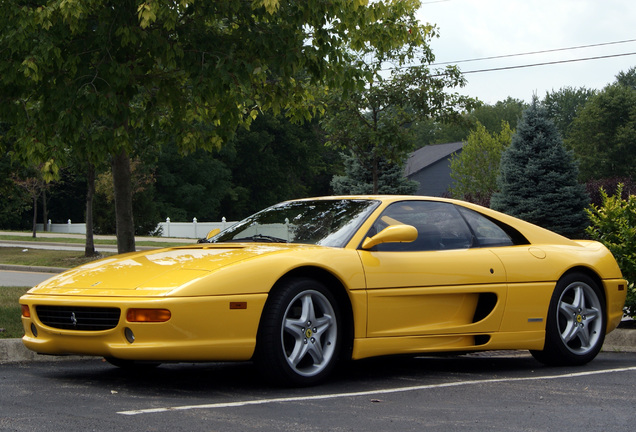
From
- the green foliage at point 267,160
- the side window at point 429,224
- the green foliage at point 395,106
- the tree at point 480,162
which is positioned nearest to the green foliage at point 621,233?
the side window at point 429,224

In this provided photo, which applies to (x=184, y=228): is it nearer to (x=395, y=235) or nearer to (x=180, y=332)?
(x=395, y=235)

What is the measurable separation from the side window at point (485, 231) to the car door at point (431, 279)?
74 millimetres

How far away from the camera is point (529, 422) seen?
464 centimetres

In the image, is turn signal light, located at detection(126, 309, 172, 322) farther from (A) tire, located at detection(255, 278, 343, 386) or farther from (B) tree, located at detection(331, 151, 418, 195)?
(B) tree, located at detection(331, 151, 418, 195)

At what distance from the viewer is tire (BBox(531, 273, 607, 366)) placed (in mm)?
6938

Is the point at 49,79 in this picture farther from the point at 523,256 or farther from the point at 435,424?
the point at 435,424

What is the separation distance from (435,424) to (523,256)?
8.83ft

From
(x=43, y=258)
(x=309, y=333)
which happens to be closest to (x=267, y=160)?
(x=43, y=258)

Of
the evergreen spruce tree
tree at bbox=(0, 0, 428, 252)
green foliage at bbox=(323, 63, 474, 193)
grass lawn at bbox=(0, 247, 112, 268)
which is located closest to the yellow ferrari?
tree at bbox=(0, 0, 428, 252)

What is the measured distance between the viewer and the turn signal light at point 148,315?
17.1 feet

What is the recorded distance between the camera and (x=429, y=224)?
6742mm

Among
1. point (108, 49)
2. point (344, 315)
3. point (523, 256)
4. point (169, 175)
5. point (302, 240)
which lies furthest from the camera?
point (169, 175)

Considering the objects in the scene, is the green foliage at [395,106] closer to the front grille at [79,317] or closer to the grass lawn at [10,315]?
the grass lawn at [10,315]

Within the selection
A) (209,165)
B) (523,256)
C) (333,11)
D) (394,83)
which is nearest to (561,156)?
(394,83)
